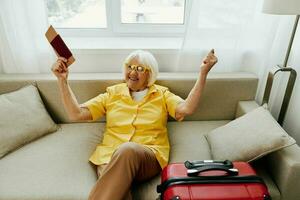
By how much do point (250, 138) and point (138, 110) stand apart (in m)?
0.68

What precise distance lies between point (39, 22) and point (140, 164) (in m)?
1.18

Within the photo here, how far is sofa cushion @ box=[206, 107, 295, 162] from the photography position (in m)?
1.40

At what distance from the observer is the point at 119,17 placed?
2.23 m

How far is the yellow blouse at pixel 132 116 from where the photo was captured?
5.35ft

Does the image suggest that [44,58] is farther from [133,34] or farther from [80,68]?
[133,34]

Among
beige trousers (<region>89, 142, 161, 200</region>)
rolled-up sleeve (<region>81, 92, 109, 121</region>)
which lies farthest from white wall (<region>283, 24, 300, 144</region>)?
rolled-up sleeve (<region>81, 92, 109, 121</region>)

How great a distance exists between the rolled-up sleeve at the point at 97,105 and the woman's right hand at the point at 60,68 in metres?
0.23

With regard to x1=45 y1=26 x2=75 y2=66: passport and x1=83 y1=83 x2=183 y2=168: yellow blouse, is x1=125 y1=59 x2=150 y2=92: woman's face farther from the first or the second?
x1=45 y1=26 x2=75 y2=66: passport

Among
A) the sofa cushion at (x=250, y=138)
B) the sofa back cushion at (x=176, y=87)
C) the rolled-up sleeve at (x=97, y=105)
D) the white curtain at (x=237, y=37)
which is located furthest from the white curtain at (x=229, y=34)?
the rolled-up sleeve at (x=97, y=105)

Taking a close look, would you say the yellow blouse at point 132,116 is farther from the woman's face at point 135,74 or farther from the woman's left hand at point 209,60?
the woman's left hand at point 209,60

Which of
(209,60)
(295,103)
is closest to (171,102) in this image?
(209,60)

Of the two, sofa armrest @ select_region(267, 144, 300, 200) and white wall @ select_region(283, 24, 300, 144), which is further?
white wall @ select_region(283, 24, 300, 144)

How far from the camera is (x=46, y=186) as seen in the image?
1.40 metres

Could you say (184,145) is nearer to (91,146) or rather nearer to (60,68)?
(91,146)
